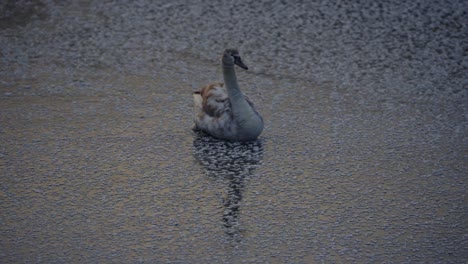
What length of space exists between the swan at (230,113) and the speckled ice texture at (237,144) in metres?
0.11

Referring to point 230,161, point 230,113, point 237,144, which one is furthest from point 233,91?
point 230,161

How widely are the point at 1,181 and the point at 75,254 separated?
1.22 metres

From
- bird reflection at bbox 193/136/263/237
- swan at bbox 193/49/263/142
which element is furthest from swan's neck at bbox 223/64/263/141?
bird reflection at bbox 193/136/263/237

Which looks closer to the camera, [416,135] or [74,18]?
[416,135]

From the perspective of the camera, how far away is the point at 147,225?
16.7 feet

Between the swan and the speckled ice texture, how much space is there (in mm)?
114

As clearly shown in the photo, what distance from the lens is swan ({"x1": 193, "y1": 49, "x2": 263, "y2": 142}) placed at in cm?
616

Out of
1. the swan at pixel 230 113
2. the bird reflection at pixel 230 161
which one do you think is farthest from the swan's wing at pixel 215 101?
the bird reflection at pixel 230 161

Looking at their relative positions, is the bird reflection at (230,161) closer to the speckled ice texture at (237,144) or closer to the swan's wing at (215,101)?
the speckled ice texture at (237,144)

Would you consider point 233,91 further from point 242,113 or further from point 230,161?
point 230,161

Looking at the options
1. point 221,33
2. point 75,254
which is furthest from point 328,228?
point 221,33

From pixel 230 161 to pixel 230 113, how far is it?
46cm

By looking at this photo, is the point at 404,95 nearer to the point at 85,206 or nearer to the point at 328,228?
the point at 328,228

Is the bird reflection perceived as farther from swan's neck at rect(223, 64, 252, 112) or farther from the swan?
swan's neck at rect(223, 64, 252, 112)
